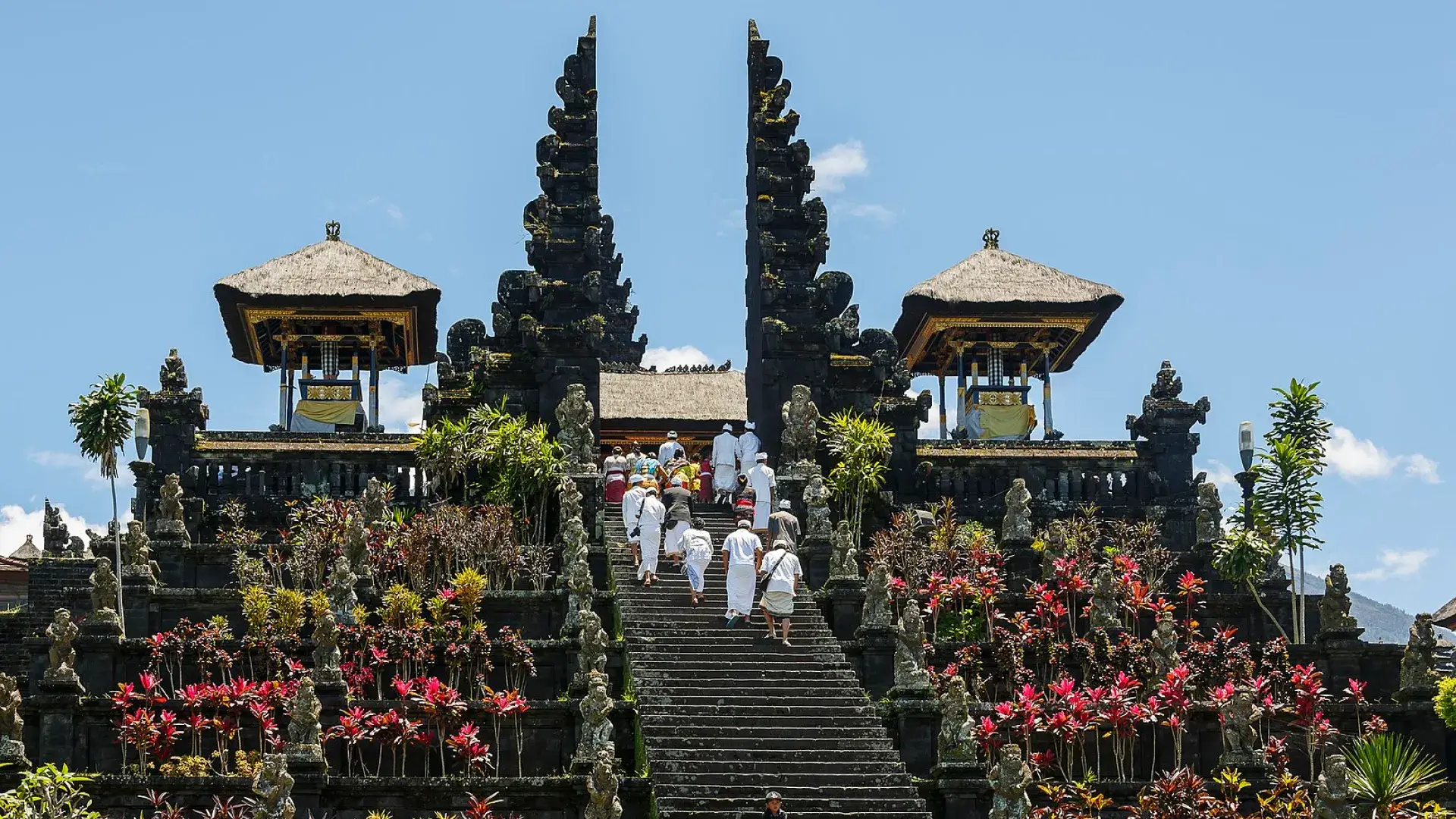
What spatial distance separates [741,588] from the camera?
2297cm

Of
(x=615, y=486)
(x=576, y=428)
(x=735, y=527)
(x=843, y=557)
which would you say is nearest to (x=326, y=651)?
(x=843, y=557)

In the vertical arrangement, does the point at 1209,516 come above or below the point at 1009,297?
below

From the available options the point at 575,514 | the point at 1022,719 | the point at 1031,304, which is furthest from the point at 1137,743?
the point at 1031,304

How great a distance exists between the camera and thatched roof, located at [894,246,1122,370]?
3628 cm

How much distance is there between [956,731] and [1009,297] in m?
16.9

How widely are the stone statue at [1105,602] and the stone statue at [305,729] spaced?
30.0 feet

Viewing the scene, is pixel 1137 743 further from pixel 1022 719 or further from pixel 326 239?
pixel 326 239

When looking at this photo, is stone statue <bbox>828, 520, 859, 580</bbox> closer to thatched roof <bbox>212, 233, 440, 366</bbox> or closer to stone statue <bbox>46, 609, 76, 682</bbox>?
stone statue <bbox>46, 609, 76, 682</bbox>

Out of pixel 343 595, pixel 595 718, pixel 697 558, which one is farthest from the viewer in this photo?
pixel 697 558

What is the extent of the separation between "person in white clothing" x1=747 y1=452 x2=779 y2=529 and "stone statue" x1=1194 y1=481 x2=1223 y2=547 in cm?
636

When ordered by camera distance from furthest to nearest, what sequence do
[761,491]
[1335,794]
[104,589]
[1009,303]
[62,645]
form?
[1009,303], [761,491], [104,589], [62,645], [1335,794]

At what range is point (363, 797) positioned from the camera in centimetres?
2017

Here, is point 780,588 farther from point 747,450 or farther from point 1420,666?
point 1420,666

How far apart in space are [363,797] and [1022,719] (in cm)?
680
